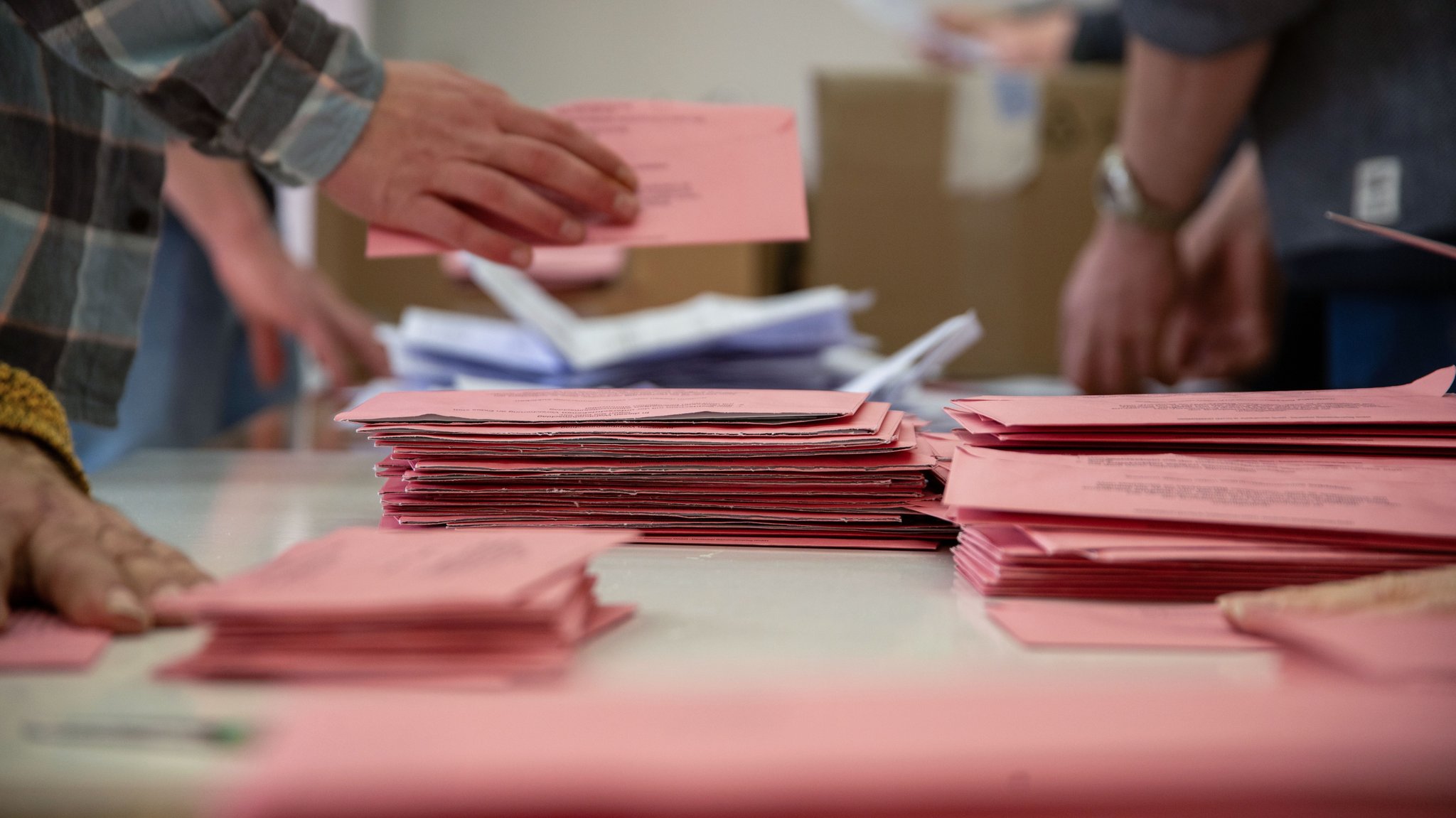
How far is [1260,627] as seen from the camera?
36cm

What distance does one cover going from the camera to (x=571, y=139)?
0.68m

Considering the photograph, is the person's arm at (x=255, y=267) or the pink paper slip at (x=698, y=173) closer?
the pink paper slip at (x=698, y=173)

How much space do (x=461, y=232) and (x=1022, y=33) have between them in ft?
8.25

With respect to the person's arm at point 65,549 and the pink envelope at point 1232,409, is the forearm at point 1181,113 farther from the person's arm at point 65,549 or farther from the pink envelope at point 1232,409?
the person's arm at point 65,549

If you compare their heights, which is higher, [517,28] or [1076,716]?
→ [517,28]

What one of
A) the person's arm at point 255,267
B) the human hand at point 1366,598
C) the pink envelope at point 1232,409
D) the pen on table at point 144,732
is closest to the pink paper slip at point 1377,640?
the human hand at point 1366,598

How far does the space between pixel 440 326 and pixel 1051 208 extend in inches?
52.5

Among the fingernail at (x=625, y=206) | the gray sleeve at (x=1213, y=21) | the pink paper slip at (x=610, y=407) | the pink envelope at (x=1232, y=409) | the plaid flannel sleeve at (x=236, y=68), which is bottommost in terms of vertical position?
the pink paper slip at (x=610, y=407)

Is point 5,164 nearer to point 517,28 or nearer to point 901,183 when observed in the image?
point 901,183

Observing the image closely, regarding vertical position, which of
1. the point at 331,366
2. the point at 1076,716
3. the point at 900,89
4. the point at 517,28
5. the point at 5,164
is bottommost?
the point at 331,366

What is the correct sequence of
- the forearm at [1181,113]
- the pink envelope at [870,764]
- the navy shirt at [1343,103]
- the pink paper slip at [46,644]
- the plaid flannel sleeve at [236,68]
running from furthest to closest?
the forearm at [1181,113]
the navy shirt at [1343,103]
the plaid flannel sleeve at [236,68]
the pink paper slip at [46,644]
the pink envelope at [870,764]

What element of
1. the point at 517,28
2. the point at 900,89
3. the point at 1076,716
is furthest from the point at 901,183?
the point at 517,28

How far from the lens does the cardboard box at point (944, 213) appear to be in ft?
6.49

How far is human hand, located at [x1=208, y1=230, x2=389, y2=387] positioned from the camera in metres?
1.31
